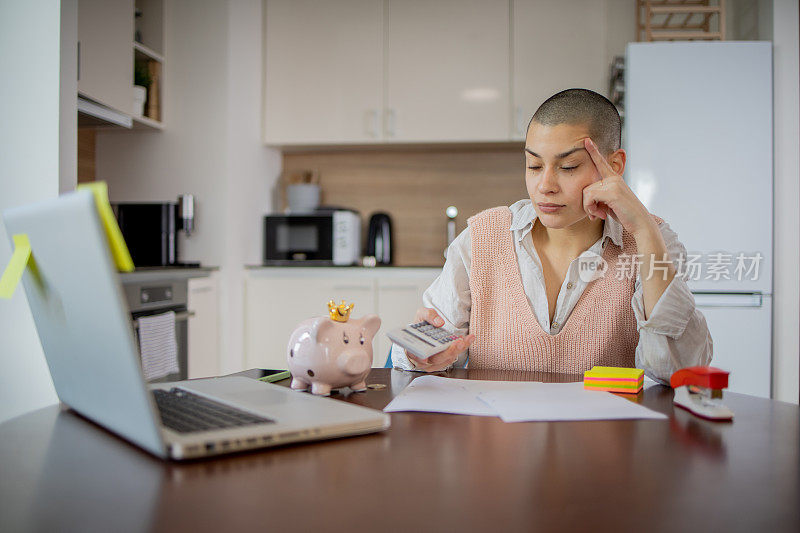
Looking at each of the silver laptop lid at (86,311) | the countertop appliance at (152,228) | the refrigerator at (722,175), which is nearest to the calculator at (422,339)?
the silver laptop lid at (86,311)

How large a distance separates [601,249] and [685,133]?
6.28ft

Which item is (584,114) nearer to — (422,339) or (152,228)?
(422,339)

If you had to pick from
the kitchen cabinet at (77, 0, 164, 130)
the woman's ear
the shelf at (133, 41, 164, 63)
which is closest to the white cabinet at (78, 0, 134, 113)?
the kitchen cabinet at (77, 0, 164, 130)

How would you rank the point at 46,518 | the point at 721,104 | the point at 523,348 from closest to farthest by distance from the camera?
1. the point at 46,518
2. the point at 523,348
3. the point at 721,104

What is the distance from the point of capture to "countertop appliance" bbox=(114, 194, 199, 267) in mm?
3332

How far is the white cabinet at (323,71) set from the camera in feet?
12.3

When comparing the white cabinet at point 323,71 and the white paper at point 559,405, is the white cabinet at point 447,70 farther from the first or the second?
the white paper at point 559,405

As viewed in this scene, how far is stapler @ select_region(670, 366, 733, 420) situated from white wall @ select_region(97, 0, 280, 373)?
287cm

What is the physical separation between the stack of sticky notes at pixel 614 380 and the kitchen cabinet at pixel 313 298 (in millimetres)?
2415

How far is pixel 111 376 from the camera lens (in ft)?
2.12

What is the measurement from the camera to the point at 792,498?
583mm

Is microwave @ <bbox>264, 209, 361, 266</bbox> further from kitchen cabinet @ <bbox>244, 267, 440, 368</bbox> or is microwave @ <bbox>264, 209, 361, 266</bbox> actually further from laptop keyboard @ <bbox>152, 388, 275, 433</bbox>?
laptop keyboard @ <bbox>152, 388, 275, 433</bbox>

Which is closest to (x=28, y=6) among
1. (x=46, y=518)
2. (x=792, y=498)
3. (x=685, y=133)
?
(x=46, y=518)

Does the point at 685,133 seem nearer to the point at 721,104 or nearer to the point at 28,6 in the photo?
the point at 721,104
